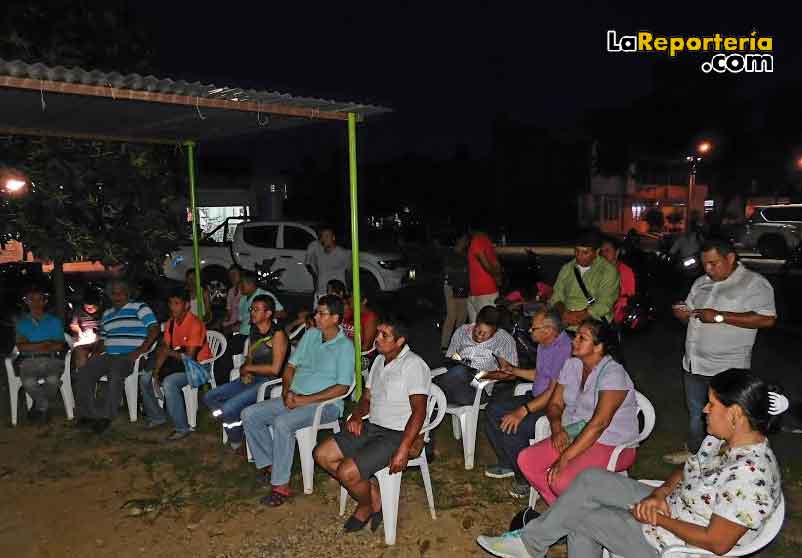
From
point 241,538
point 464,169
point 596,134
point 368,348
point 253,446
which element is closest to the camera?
point 241,538

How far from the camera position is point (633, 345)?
9.09 meters

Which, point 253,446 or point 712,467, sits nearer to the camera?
point 712,467

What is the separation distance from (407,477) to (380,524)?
721mm

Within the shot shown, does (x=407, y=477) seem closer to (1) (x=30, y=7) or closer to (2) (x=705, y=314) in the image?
(2) (x=705, y=314)

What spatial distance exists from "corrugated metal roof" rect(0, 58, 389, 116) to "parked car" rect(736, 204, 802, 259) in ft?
Result: 65.8

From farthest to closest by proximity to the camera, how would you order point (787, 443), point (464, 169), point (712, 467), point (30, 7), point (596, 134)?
point (464, 169), point (596, 134), point (30, 7), point (787, 443), point (712, 467)

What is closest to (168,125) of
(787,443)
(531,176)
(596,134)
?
(787,443)

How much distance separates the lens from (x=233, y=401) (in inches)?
199

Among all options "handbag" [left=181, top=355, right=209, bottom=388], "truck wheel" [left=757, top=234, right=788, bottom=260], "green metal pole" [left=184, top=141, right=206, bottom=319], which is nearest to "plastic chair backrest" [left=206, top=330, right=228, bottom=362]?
"handbag" [left=181, top=355, right=209, bottom=388]

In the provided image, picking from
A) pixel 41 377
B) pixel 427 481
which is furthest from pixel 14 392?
pixel 427 481

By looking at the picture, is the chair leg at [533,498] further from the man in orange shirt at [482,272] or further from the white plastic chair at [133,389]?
the white plastic chair at [133,389]

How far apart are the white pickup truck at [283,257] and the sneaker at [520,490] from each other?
818cm

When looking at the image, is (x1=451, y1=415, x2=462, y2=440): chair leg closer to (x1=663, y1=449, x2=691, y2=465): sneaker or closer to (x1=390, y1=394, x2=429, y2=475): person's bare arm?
(x1=390, y1=394, x2=429, y2=475): person's bare arm

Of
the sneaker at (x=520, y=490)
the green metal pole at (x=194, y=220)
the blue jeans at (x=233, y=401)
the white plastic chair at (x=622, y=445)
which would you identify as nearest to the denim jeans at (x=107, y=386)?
the blue jeans at (x=233, y=401)
